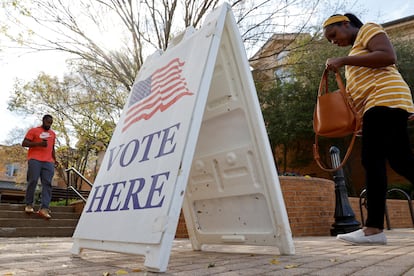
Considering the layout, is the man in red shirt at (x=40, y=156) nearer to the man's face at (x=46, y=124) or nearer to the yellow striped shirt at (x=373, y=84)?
the man's face at (x=46, y=124)

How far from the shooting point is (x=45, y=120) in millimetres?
5727

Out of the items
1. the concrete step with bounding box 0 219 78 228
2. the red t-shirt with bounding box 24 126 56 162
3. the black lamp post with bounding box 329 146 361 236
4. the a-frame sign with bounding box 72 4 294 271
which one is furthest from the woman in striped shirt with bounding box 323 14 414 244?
the concrete step with bounding box 0 219 78 228

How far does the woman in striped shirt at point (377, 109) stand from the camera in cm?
223

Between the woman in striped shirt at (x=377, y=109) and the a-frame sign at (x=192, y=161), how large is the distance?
0.75m

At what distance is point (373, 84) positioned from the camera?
7.70 feet

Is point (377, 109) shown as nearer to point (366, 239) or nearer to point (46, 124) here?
point (366, 239)

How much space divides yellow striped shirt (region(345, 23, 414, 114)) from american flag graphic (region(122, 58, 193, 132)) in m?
1.34

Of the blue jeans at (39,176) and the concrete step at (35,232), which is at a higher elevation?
the blue jeans at (39,176)

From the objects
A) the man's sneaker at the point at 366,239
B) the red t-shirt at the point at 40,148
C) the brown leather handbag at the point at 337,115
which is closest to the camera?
the brown leather handbag at the point at 337,115

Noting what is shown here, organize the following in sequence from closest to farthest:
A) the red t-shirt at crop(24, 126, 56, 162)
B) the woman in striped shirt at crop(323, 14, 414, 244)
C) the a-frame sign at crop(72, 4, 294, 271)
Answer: the a-frame sign at crop(72, 4, 294, 271)
the woman in striped shirt at crop(323, 14, 414, 244)
the red t-shirt at crop(24, 126, 56, 162)

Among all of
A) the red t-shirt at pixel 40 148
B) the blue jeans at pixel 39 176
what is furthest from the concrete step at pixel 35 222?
the red t-shirt at pixel 40 148

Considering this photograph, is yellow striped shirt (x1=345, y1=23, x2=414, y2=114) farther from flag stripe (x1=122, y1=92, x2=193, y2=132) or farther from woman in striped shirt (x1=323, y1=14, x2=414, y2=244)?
flag stripe (x1=122, y1=92, x2=193, y2=132)

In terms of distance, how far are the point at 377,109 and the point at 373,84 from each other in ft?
0.67

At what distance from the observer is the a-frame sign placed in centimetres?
164
